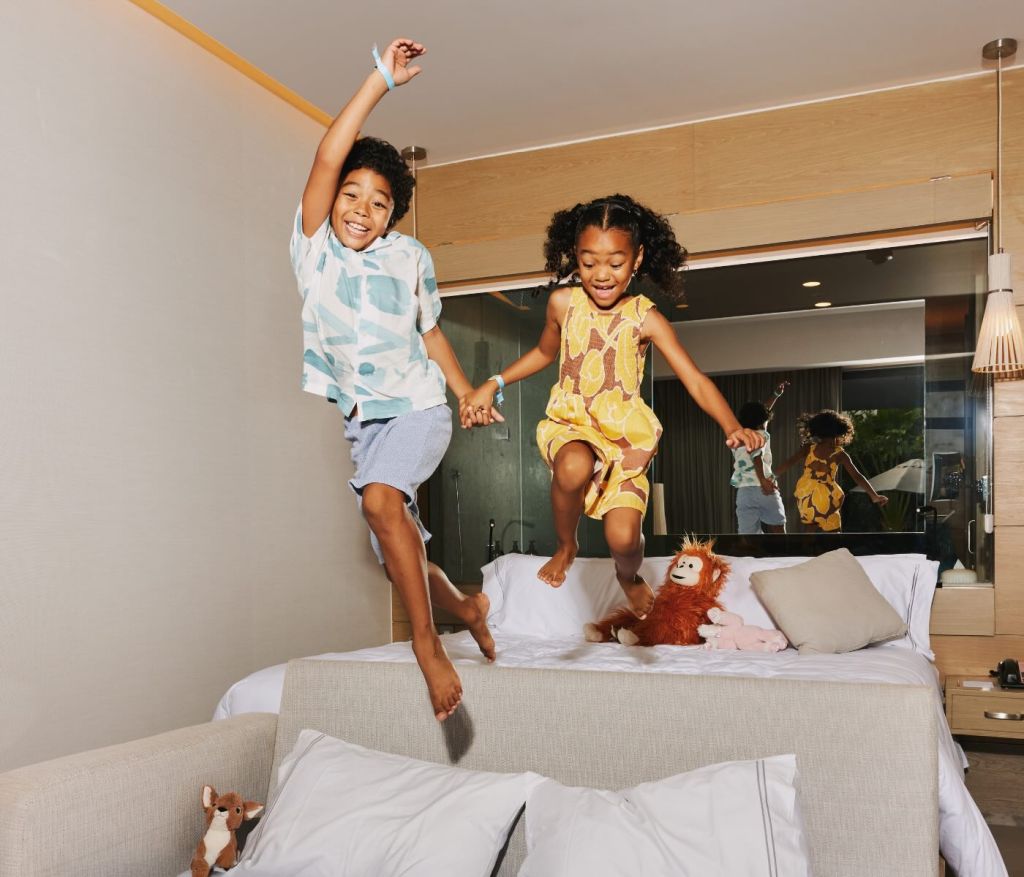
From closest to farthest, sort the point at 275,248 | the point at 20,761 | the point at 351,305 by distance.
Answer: the point at 351,305
the point at 20,761
the point at 275,248

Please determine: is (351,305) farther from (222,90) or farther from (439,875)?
(222,90)

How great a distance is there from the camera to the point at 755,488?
391cm

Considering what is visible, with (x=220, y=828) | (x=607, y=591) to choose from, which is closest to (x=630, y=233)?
(x=220, y=828)

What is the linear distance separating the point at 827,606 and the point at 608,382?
194 cm

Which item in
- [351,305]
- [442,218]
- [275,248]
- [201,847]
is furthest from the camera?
[442,218]

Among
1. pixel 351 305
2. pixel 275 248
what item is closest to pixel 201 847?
pixel 351 305

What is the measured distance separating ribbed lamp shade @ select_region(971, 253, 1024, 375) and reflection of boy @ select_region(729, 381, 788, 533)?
0.75 m

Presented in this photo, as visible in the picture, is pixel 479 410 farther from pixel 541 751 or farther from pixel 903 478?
pixel 903 478

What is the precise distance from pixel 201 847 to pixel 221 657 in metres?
1.42

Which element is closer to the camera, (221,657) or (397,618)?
(221,657)

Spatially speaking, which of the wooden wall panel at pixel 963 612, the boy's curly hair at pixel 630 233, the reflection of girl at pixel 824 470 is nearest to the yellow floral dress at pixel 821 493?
the reflection of girl at pixel 824 470

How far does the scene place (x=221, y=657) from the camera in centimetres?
331

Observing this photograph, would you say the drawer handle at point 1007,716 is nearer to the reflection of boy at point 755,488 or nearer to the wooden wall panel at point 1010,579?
the wooden wall panel at point 1010,579

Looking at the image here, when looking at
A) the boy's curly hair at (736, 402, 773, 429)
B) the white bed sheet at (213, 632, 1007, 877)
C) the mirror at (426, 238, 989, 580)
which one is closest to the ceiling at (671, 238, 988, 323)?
the mirror at (426, 238, 989, 580)
